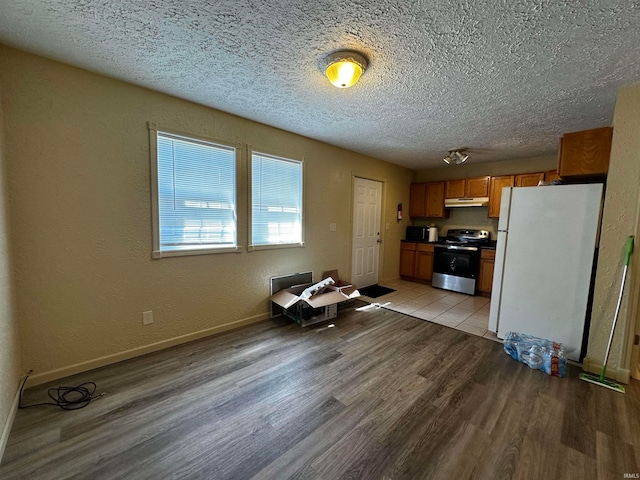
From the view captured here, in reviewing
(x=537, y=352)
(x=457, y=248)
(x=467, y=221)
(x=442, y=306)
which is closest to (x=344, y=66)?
(x=537, y=352)

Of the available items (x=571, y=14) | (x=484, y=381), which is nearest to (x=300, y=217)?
(x=484, y=381)

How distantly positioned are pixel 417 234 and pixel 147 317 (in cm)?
494

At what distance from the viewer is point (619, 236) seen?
2.09 m

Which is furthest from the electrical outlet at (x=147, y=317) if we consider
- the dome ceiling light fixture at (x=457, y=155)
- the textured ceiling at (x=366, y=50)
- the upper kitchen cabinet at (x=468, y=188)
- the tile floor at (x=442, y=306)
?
the upper kitchen cabinet at (x=468, y=188)

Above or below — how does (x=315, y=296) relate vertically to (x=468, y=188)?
below

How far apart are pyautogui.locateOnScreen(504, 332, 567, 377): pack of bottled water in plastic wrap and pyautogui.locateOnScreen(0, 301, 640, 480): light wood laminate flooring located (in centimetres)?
10

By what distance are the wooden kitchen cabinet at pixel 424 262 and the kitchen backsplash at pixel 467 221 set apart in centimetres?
66

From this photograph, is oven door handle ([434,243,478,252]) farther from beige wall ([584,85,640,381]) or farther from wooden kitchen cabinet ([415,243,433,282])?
beige wall ([584,85,640,381])

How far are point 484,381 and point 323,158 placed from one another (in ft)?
10.5

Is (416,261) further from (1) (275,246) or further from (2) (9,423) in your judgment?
(2) (9,423)

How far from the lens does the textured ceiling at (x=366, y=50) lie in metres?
1.39

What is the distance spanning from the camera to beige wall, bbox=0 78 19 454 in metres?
1.48

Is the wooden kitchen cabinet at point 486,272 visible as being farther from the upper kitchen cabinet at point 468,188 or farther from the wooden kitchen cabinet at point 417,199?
the wooden kitchen cabinet at point 417,199

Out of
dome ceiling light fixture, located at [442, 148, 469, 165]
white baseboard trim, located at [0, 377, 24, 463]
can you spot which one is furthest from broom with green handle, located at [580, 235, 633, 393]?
white baseboard trim, located at [0, 377, 24, 463]
